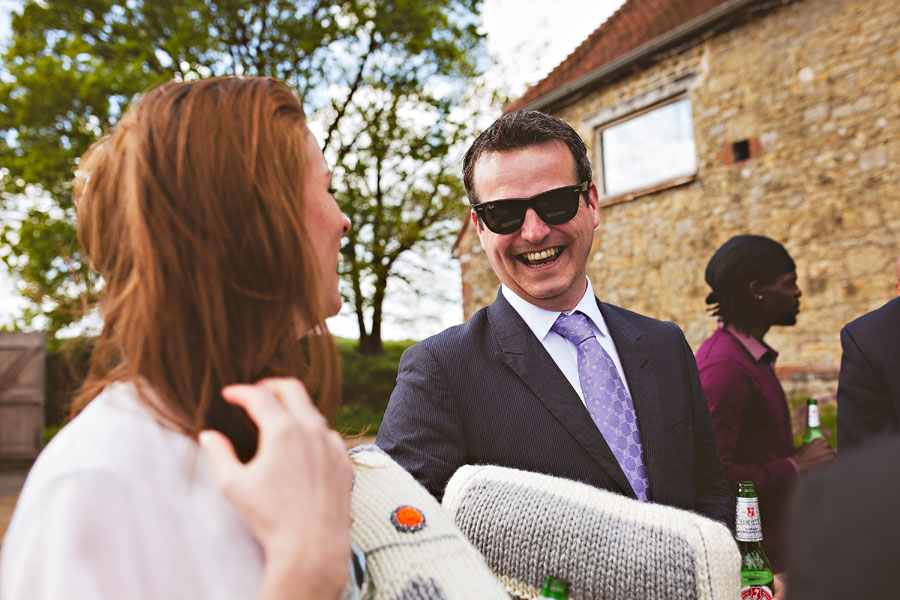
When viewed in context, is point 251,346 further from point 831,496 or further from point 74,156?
point 74,156

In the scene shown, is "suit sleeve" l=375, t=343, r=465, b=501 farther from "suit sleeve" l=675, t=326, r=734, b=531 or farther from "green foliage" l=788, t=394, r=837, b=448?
"green foliage" l=788, t=394, r=837, b=448

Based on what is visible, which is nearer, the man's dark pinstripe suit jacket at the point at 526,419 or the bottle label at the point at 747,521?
the man's dark pinstripe suit jacket at the point at 526,419

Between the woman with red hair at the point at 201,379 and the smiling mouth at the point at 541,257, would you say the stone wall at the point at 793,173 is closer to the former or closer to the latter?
the smiling mouth at the point at 541,257

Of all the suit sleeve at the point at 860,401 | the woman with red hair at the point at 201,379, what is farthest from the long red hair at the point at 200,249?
the suit sleeve at the point at 860,401

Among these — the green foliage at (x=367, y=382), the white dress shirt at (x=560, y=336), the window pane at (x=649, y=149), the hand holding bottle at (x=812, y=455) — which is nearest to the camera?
the white dress shirt at (x=560, y=336)

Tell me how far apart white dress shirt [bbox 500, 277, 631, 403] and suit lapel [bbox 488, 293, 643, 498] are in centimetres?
3

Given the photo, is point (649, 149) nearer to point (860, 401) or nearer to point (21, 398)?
point (860, 401)

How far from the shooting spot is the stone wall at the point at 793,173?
24.9ft

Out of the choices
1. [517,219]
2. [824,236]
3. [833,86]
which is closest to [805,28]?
[833,86]

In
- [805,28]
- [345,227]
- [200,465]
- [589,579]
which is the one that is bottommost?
[589,579]

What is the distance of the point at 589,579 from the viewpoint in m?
1.41

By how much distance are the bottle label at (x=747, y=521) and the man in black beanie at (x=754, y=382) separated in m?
0.77

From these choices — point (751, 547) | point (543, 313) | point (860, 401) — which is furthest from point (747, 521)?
point (543, 313)

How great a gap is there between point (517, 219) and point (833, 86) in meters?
7.45
